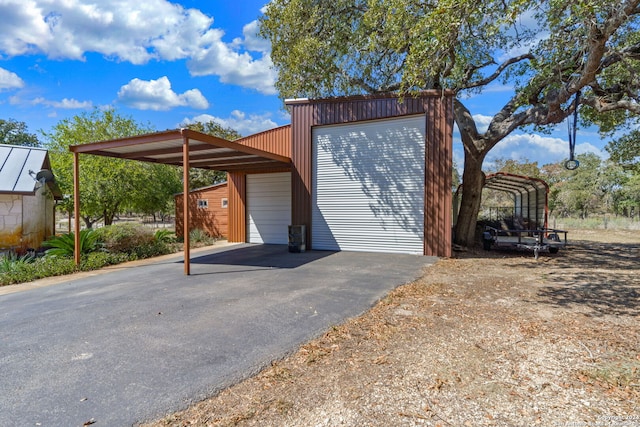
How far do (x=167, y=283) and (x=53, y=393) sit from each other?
368cm

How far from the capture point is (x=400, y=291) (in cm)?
531

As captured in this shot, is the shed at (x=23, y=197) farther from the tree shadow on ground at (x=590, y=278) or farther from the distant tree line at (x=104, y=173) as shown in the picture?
the tree shadow on ground at (x=590, y=278)

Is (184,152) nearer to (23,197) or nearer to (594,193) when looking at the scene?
(23,197)

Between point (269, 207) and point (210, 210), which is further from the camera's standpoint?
point (210, 210)

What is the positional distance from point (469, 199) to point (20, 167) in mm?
13607

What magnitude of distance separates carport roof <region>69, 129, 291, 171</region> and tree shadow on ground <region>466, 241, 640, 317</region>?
657 cm

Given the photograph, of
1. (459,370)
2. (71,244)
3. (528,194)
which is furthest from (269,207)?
(528,194)

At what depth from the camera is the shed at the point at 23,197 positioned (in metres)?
8.66

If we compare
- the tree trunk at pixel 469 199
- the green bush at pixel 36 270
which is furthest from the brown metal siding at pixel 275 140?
the green bush at pixel 36 270

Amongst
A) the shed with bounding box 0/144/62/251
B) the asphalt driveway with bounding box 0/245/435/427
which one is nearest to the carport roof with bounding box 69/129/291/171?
the asphalt driveway with bounding box 0/245/435/427

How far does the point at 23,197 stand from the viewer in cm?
917

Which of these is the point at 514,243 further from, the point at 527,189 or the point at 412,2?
the point at 412,2

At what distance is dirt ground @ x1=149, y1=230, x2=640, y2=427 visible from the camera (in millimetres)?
2078

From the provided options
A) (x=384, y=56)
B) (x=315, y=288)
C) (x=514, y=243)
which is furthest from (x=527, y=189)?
(x=315, y=288)
